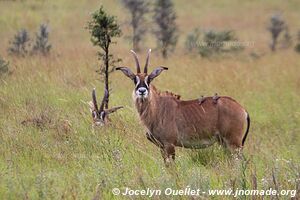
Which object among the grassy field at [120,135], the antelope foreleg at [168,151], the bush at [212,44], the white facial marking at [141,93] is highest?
the white facial marking at [141,93]

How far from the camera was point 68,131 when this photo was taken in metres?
8.11

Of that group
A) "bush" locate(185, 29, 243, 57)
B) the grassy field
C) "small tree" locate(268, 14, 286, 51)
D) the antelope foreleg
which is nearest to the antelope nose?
the grassy field

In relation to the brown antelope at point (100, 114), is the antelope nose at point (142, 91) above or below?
above

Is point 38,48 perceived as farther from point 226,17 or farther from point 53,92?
point 226,17

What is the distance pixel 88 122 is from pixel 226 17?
2917cm

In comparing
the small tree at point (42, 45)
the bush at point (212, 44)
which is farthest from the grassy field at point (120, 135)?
the bush at point (212, 44)

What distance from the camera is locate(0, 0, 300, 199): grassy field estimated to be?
5.94 meters

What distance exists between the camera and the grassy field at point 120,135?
19.5ft

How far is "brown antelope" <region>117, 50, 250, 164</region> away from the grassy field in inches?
8.5

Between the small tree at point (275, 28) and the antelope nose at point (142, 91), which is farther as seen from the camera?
the small tree at point (275, 28)

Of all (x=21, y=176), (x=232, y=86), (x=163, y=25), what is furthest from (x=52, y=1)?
(x=21, y=176)

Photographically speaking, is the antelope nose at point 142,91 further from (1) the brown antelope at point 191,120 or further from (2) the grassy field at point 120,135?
(2) the grassy field at point 120,135

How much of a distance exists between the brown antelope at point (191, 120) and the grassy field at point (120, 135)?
0.22 metres

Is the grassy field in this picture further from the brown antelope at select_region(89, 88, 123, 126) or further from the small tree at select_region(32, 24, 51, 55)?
the small tree at select_region(32, 24, 51, 55)
